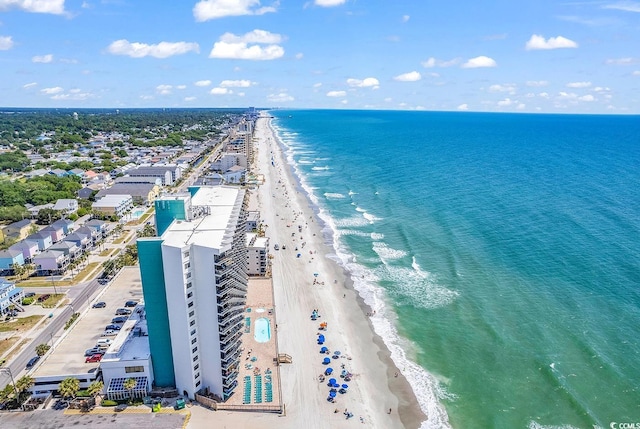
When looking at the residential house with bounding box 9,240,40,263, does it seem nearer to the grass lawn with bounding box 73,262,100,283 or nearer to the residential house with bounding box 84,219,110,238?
the grass lawn with bounding box 73,262,100,283

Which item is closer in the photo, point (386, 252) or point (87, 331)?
point (87, 331)

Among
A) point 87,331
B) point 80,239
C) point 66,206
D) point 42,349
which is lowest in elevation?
point 87,331

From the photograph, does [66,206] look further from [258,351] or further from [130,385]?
[258,351]

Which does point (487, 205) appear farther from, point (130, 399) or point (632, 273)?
point (130, 399)

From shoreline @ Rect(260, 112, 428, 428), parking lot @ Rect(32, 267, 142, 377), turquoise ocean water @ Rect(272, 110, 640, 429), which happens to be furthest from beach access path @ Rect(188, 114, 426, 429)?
parking lot @ Rect(32, 267, 142, 377)

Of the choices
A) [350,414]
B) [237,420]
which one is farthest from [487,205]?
[237,420]

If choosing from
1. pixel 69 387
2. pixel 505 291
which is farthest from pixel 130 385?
pixel 505 291

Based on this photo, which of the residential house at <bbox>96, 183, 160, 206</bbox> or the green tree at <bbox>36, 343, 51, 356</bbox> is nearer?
the green tree at <bbox>36, 343, 51, 356</bbox>
